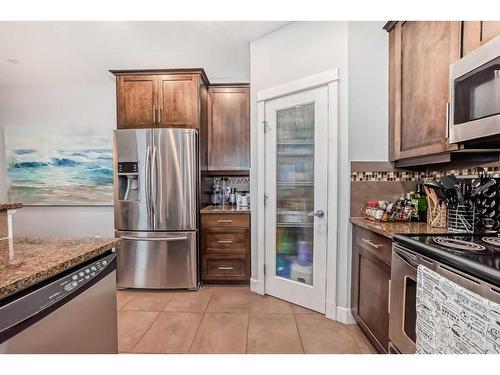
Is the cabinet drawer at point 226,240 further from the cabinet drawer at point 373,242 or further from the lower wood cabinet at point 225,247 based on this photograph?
the cabinet drawer at point 373,242

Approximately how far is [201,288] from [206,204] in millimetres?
1003

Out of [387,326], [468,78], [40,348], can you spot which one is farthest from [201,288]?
[468,78]

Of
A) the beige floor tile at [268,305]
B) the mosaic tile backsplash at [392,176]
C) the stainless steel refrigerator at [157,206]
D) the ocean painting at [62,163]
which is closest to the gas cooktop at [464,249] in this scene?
the mosaic tile backsplash at [392,176]

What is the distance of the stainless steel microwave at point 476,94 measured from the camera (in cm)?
118

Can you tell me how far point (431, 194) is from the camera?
6.22ft

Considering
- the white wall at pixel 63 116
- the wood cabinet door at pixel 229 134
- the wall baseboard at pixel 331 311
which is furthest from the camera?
the white wall at pixel 63 116

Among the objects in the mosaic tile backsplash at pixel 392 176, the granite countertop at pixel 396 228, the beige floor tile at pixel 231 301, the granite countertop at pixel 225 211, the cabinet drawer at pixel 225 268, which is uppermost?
the mosaic tile backsplash at pixel 392 176

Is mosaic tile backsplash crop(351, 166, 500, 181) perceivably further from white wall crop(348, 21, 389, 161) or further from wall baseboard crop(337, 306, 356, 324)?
wall baseboard crop(337, 306, 356, 324)

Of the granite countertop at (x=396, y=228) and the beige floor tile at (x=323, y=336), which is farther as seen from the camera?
the beige floor tile at (x=323, y=336)

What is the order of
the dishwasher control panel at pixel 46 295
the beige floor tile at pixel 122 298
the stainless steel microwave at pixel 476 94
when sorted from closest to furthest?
the dishwasher control panel at pixel 46 295, the stainless steel microwave at pixel 476 94, the beige floor tile at pixel 122 298

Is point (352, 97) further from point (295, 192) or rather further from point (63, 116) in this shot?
point (63, 116)

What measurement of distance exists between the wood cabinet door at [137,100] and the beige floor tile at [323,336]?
264 centimetres

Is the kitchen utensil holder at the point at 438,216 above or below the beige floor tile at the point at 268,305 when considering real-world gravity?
above

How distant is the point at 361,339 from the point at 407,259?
38.7 inches
